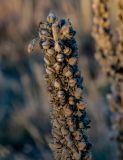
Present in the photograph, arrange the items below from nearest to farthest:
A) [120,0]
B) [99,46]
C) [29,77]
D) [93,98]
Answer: [120,0]
[99,46]
[93,98]
[29,77]

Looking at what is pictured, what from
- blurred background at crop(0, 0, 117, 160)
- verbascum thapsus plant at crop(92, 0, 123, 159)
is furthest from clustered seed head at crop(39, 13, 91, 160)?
blurred background at crop(0, 0, 117, 160)

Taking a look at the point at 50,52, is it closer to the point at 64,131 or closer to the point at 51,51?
the point at 51,51

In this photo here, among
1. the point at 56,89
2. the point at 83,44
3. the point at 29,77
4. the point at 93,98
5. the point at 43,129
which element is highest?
the point at 83,44

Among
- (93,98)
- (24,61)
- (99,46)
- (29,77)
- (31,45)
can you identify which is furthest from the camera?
(24,61)

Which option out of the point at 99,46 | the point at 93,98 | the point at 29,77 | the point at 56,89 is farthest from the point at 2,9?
the point at 56,89

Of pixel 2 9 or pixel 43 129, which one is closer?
pixel 43 129

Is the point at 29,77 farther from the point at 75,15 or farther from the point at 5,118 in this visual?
the point at 75,15

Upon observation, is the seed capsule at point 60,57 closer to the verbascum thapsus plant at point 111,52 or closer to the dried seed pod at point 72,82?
the dried seed pod at point 72,82
